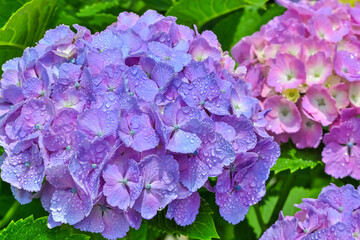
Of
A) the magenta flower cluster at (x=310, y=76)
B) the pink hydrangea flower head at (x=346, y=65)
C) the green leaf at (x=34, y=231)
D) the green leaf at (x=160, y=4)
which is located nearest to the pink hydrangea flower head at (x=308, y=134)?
the magenta flower cluster at (x=310, y=76)

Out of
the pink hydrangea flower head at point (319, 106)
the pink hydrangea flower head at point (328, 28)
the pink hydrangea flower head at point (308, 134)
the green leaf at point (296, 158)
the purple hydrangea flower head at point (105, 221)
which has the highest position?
the purple hydrangea flower head at point (105, 221)

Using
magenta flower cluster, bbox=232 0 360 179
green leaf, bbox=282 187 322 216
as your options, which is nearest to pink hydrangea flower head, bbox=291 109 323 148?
magenta flower cluster, bbox=232 0 360 179

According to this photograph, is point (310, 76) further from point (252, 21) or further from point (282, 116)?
point (252, 21)

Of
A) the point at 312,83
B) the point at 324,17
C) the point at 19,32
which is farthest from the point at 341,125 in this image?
the point at 19,32

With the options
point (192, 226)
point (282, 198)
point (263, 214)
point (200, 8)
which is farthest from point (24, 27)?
point (263, 214)

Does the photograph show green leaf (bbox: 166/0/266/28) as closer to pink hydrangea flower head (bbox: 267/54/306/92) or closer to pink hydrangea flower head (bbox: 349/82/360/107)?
pink hydrangea flower head (bbox: 267/54/306/92)

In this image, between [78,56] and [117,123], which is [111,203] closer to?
[117,123]

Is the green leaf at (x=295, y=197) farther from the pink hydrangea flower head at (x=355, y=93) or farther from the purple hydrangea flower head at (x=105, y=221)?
the purple hydrangea flower head at (x=105, y=221)
